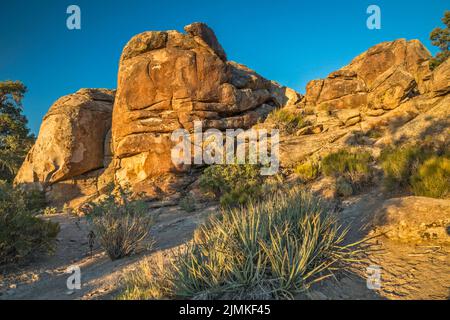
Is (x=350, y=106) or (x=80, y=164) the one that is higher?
(x=350, y=106)

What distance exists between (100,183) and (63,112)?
16.8ft

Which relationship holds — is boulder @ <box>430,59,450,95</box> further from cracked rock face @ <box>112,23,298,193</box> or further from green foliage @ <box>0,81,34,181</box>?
green foliage @ <box>0,81,34,181</box>

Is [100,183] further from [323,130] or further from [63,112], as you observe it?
[323,130]

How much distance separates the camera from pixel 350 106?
1853 centimetres

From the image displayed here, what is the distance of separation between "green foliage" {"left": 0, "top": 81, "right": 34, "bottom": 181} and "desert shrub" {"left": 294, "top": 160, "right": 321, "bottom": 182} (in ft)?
68.7

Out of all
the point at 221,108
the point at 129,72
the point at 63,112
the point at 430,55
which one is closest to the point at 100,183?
the point at 63,112

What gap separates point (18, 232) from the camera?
6508 mm

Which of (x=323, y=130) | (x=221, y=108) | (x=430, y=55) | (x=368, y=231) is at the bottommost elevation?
(x=368, y=231)

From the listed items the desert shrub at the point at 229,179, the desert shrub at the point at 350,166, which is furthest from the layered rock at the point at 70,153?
→ the desert shrub at the point at 350,166

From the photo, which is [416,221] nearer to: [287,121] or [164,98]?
[287,121]

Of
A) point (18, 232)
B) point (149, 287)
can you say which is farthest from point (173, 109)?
point (149, 287)

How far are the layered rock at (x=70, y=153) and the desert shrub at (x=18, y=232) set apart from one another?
10.9 m

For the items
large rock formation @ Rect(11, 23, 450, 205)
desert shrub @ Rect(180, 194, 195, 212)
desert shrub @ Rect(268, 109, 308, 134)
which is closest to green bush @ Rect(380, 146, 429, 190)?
large rock formation @ Rect(11, 23, 450, 205)

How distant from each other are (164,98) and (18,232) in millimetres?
12126
